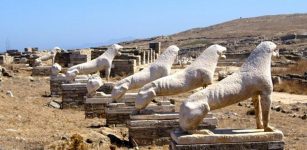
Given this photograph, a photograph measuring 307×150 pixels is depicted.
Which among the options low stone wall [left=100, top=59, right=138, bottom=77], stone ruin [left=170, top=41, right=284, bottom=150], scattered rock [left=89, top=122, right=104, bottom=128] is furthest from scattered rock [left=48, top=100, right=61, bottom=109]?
low stone wall [left=100, top=59, right=138, bottom=77]

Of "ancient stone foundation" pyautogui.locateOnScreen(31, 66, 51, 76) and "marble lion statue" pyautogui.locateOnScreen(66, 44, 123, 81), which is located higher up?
"marble lion statue" pyautogui.locateOnScreen(66, 44, 123, 81)

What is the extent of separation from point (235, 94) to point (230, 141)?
764 millimetres

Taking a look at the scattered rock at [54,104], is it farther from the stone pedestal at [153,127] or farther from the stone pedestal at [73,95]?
the stone pedestal at [153,127]

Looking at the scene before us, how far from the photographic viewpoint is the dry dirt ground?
1082cm

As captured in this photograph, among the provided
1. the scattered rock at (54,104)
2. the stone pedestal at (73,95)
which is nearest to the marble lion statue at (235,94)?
the stone pedestal at (73,95)

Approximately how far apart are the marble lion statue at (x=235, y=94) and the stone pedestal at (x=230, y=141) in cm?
24

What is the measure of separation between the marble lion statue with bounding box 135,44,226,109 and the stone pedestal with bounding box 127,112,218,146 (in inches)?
13.9

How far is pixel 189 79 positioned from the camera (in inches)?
431

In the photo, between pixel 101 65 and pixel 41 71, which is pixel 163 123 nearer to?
pixel 101 65

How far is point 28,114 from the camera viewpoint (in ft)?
47.1

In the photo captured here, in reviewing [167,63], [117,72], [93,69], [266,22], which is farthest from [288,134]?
[266,22]

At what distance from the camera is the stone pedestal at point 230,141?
27.7ft

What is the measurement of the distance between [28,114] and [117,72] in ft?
44.2

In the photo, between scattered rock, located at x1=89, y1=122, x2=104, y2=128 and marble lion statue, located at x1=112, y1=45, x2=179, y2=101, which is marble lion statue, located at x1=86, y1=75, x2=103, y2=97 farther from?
marble lion statue, located at x1=112, y1=45, x2=179, y2=101
